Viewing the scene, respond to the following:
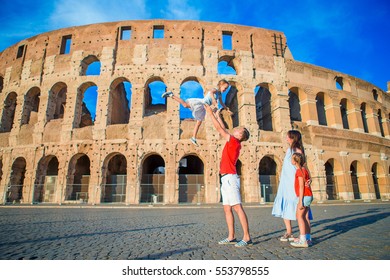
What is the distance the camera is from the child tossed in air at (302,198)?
9.89 feet

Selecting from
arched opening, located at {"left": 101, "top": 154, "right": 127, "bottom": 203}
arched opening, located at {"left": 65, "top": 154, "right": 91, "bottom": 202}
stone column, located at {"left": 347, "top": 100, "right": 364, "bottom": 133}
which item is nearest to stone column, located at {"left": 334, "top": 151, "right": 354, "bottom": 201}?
stone column, located at {"left": 347, "top": 100, "right": 364, "bottom": 133}

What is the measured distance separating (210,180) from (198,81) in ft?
24.6

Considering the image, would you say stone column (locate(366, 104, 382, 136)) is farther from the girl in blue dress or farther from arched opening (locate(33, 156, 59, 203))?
arched opening (locate(33, 156, 59, 203))

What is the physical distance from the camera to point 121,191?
583 inches

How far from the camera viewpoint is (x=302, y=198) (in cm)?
312

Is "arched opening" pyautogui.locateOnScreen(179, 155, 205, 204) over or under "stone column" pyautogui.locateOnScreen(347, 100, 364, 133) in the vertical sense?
under

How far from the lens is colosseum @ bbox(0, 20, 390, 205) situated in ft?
50.2

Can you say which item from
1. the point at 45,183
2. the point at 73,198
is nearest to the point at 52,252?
the point at 73,198

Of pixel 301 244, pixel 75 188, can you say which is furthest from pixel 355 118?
pixel 75 188

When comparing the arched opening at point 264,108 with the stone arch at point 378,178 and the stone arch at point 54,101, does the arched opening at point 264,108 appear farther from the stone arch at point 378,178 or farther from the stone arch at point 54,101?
the stone arch at point 54,101

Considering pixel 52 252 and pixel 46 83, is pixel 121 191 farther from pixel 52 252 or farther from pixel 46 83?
pixel 52 252

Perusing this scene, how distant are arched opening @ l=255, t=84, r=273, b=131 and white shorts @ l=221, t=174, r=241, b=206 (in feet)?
56.1

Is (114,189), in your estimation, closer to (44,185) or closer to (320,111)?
(44,185)

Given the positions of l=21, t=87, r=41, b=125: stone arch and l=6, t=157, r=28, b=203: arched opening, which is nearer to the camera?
l=6, t=157, r=28, b=203: arched opening
